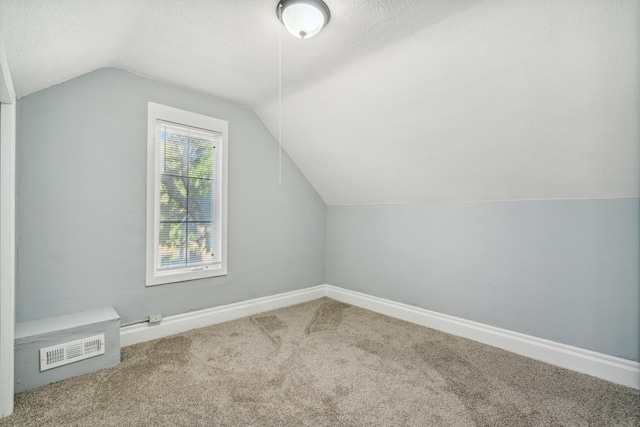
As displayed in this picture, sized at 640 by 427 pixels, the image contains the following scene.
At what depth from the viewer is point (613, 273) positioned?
197 centimetres

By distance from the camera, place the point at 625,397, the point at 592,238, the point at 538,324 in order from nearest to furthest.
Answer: the point at 625,397 < the point at 592,238 < the point at 538,324

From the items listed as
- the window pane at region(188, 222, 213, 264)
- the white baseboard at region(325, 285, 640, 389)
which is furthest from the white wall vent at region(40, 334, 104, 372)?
the white baseboard at region(325, 285, 640, 389)

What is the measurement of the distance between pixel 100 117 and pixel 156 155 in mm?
451

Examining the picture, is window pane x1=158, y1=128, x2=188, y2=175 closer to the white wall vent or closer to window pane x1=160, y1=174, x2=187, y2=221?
window pane x1=160, y1=174, x2=187, y2=221

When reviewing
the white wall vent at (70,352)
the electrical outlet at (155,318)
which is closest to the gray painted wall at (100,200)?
the electrical outlet at (155,318)

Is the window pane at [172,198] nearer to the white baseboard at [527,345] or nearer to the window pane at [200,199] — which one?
the window pane at [200,199]

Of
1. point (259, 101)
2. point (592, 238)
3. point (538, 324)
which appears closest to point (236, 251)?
point (259, 101)

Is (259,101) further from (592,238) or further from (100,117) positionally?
(592,238)

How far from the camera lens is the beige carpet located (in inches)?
61.7

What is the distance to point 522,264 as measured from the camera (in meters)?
2.35

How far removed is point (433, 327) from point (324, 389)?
1.44m

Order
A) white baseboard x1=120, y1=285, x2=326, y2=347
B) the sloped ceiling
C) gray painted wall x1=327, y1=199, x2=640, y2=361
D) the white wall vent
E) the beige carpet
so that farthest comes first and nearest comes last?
white baseboard x1=120, y1=285, x2=326, y2=347, gray painted wall x1=327, y1=199, x2=640, y2=361, the white wall vent, the beige carpet, the sloped ceiling

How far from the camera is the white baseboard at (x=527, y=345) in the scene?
1912 millimetres

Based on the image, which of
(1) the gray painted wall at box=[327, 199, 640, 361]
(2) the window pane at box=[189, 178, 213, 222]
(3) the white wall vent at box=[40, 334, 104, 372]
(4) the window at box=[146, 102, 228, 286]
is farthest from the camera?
(2) the window pane at box=[189, 178, 213, 222]
